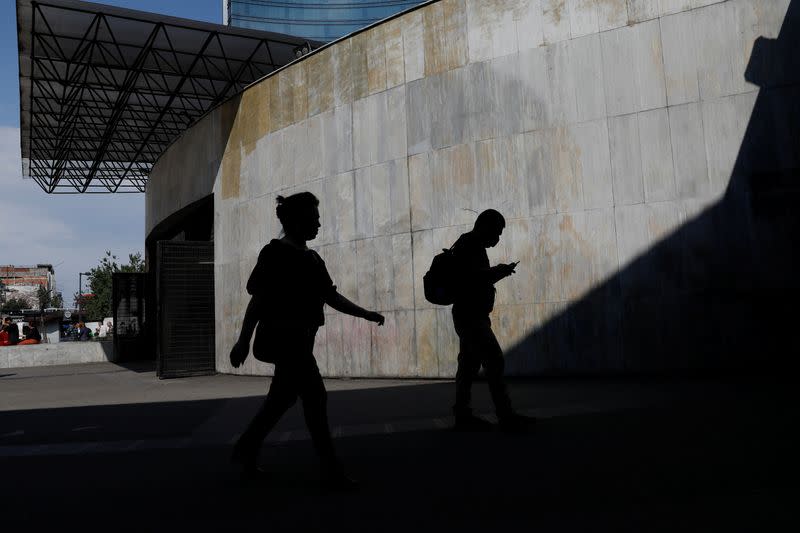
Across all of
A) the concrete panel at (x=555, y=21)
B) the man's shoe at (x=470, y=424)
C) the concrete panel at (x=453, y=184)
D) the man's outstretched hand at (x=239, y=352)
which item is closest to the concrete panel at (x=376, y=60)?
the concrete panel at (x=453, y=184)

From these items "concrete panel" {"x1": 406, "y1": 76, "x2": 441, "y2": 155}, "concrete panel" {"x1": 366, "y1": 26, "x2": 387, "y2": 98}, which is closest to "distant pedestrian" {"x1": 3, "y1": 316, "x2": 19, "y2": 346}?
"concrete panel" {"x1": 366, "y1": 26, "x2": 387, "y2": 98}

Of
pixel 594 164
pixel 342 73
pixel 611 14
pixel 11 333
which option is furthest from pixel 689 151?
pixel 11 333

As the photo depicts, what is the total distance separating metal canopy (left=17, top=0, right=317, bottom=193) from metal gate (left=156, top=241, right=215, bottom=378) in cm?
957

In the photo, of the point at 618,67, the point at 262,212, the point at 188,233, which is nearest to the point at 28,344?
the point at 188,233

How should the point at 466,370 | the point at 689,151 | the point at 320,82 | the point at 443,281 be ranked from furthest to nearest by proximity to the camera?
1. the point at 320,82
2. the point at 689,151
3. the point at 466,370
4. the point at 443,281

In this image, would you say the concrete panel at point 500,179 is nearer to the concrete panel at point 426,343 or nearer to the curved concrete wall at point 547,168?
the curved concrete wall at point 547,168

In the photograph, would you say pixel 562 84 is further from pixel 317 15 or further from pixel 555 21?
pixel 317 15

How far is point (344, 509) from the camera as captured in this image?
316cm

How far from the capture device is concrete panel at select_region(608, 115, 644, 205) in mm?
8617

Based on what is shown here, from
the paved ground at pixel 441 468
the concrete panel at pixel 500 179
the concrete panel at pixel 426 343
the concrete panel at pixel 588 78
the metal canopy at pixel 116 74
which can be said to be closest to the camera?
the paved ground at pixel 441 468

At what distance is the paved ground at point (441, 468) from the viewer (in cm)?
301

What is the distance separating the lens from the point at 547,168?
9164 mm

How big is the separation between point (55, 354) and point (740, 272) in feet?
67.1

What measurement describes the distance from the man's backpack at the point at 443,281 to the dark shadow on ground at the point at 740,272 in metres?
4.12
